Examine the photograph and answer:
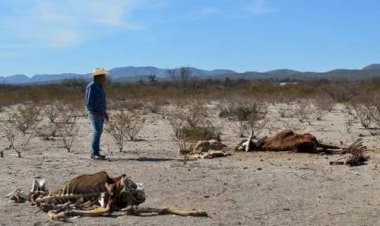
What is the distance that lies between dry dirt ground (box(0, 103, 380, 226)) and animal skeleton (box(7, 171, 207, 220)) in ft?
0.44

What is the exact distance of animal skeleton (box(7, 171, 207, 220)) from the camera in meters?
7.93

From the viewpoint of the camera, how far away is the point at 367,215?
26.3ft

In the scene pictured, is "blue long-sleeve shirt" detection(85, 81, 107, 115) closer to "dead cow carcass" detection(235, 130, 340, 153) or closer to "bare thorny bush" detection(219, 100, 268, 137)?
"dead cow carcass" detection(235, 130, 340, 153)

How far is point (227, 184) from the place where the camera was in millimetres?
10008

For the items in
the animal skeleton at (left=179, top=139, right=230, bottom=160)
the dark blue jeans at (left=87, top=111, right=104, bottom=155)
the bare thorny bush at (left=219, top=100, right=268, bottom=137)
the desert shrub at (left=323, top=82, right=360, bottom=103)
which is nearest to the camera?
the dark blue jeans at (left=87, top=111, right=104, bottom=155)

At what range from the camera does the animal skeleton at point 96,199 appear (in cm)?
793

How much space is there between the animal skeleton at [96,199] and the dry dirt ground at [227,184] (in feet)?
0.44

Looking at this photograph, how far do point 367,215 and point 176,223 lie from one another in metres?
2.24

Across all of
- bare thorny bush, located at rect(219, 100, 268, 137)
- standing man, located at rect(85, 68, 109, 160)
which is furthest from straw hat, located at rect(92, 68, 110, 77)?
bare thorny bush, located at rect(219, 100, 268, 137)

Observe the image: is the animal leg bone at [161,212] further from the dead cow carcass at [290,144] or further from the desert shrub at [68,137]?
the desert shrub at [68,137]

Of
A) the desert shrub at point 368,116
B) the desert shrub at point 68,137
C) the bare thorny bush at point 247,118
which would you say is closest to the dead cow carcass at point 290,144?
the bare thorny bush at point 247,118

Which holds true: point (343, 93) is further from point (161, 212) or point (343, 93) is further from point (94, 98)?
point (161, 212)

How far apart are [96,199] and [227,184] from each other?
7.87ft

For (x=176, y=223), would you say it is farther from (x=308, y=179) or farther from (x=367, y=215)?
(x=308, y=179)
